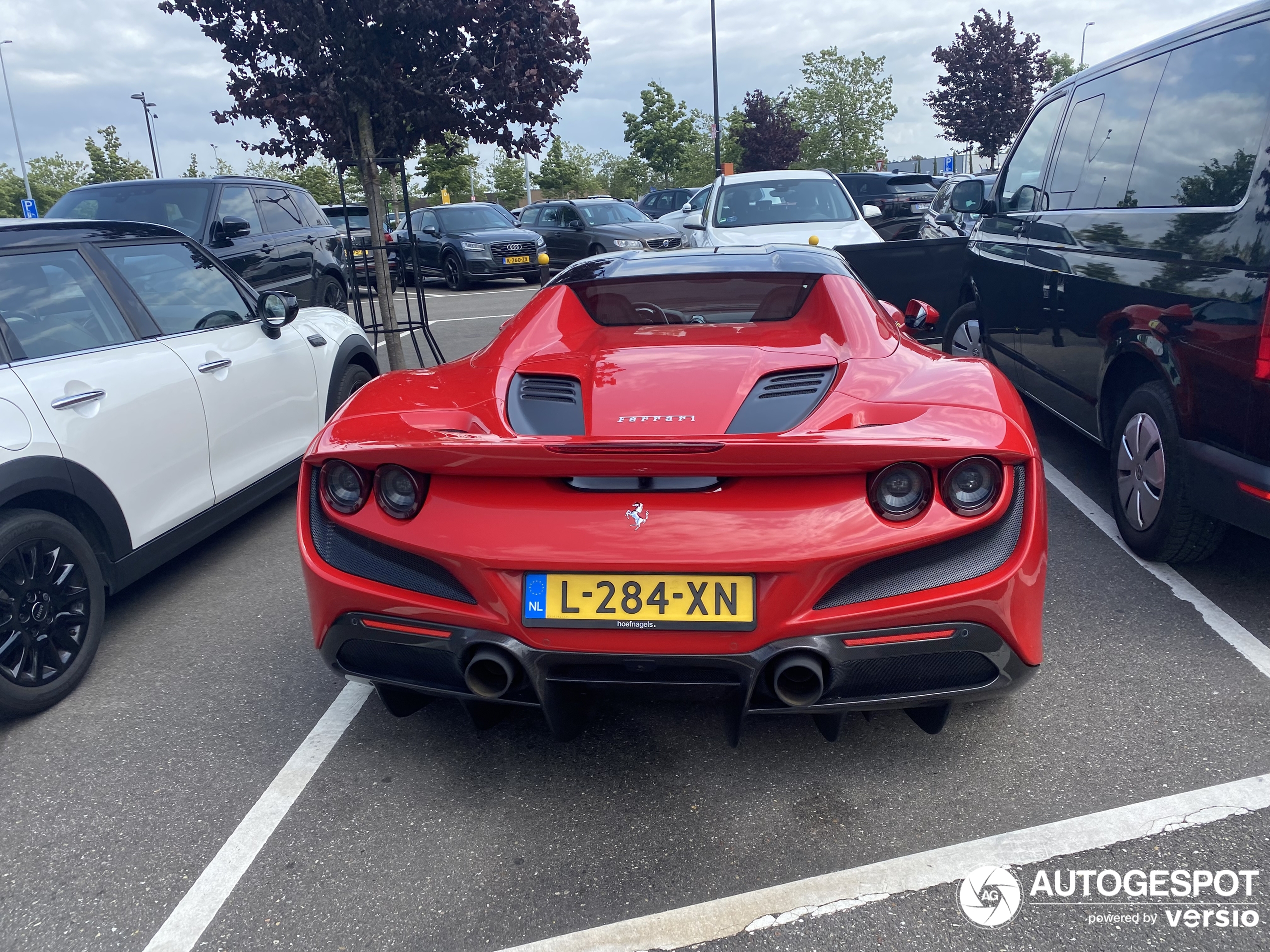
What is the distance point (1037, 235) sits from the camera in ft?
16.9

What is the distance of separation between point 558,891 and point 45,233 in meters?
3.19

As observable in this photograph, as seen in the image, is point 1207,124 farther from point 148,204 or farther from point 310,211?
point 310,211

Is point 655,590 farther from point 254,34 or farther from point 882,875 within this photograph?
point 254,34

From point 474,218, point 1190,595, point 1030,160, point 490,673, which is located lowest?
point 1190,595

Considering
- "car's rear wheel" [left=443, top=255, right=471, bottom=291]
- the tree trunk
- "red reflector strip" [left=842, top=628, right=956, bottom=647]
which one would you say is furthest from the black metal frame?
"car's rear wheel" [left=443, top=255, right=471, bottom=291]

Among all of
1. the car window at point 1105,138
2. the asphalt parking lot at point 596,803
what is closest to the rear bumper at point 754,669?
the asphalt parking lot at point 596,803

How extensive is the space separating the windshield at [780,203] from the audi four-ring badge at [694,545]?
7.49 meters

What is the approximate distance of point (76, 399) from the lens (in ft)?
11.3

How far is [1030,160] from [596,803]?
4.75 meters

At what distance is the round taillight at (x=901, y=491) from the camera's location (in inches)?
89.4

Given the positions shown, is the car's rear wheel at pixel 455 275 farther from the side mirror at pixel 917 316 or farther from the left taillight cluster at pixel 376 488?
the left taillight cluster at pixel 376 488

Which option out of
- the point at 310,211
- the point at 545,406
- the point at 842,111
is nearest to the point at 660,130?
the point at 842,111

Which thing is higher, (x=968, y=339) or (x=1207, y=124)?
(x=1207, y=124)

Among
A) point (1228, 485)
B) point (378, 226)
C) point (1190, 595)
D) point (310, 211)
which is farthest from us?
point (310, 211)
